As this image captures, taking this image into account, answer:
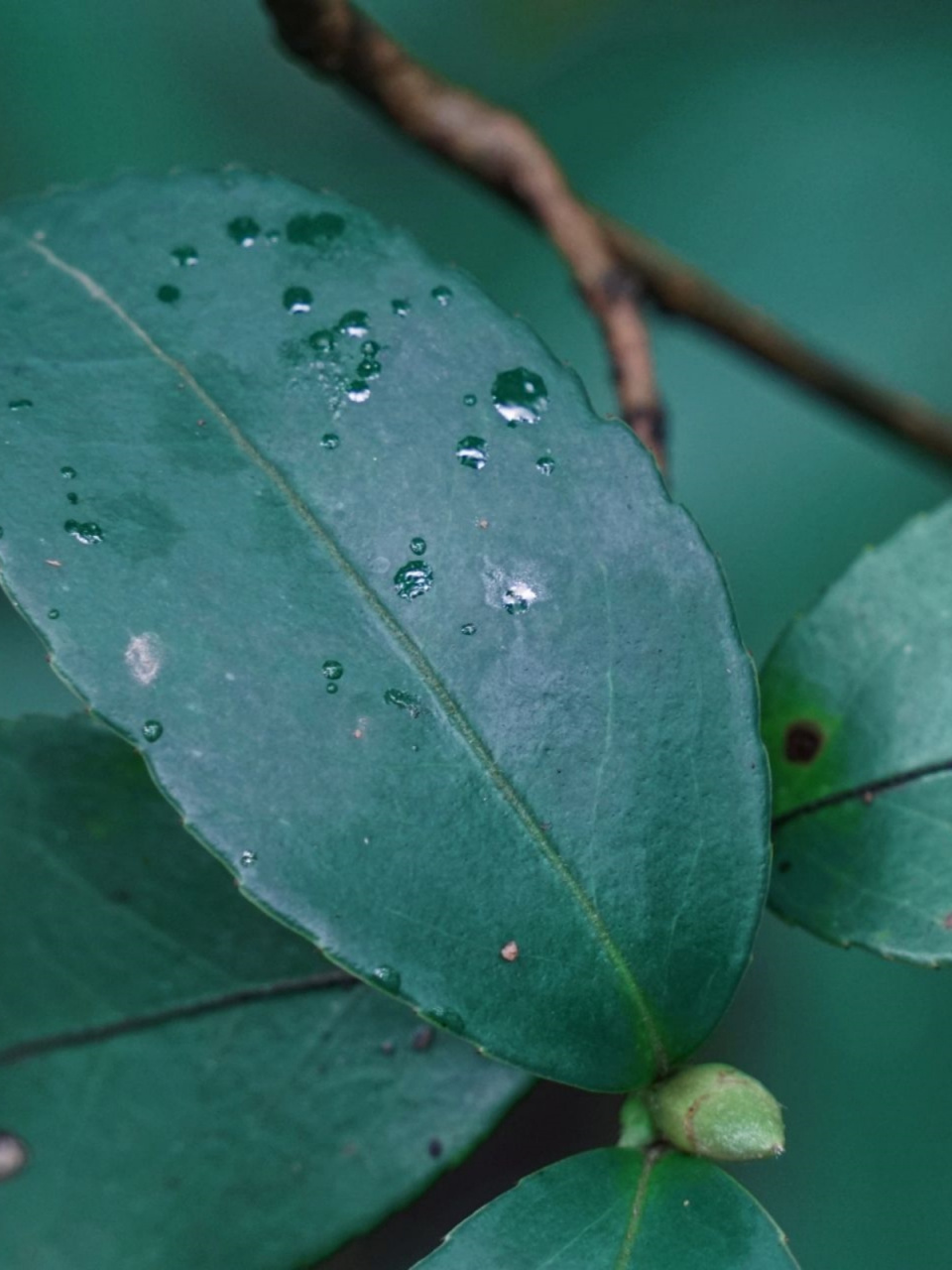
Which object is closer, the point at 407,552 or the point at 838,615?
the point at 407,552

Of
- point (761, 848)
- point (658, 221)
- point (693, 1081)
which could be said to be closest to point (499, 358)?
point (761, 848)

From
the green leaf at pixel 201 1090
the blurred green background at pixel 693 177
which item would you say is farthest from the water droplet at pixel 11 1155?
the blurred green background at pixel 693 177

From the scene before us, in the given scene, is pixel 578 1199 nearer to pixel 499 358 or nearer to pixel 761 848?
pixel 761 848

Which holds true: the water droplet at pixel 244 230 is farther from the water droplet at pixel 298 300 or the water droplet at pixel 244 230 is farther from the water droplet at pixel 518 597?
the water droplet at pixel 518 597

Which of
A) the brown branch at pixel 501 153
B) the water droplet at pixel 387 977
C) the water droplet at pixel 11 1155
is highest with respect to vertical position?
the brown branch at pixel 501 153

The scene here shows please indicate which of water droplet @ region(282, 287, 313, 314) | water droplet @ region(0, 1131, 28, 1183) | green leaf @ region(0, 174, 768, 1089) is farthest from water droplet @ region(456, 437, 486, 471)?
water droplet @ region(0, 1131, 28, 1183)
